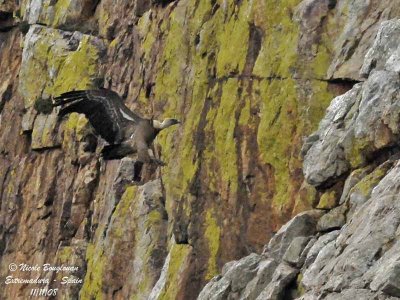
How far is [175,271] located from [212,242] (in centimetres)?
142

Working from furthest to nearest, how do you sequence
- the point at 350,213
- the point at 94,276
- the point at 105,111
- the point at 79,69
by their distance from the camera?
the point at 79,69 < the point at 94,276 < the point at 105,111 < the point at 350,213

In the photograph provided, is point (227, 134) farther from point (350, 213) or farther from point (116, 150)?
point (350, 213)

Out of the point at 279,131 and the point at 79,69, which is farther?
the point at 79,69

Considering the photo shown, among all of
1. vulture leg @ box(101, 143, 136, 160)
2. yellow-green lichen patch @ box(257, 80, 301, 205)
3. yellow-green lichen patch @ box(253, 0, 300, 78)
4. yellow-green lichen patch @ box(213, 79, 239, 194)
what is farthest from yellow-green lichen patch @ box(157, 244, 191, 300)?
yellow-green lichen patch @ box(253, 0, 300, 78)

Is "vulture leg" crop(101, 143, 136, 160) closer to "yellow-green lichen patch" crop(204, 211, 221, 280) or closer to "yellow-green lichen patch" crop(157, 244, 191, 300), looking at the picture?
"yellow-green lichen patch" crop(204, 211, 221, 280)

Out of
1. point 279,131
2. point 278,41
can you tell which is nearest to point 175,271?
point 279,131

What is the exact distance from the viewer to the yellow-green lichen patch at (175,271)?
2602cm

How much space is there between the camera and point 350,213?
1833cm

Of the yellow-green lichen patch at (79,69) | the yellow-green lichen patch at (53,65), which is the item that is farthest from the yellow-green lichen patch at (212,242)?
the yellow-green lichen patch at (79,69)

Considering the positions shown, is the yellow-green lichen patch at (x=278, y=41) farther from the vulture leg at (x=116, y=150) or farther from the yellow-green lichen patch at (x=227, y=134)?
the vulture leg at (x=116, y=150)

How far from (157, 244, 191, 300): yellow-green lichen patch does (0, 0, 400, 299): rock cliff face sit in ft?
0.18

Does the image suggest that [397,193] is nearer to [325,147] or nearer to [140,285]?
[325,147]

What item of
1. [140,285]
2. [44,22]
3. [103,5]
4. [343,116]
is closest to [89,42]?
[103,5]

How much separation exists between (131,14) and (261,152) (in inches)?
580
